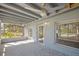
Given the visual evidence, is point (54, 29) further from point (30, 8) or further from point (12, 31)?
point (12, 31)

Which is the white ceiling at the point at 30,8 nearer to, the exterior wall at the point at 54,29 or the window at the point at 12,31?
the exterior wall at the point at 54,29

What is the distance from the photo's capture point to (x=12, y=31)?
1277 cm

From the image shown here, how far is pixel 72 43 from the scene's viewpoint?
5434 mm

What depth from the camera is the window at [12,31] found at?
11.9m

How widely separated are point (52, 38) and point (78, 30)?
6.67 feet

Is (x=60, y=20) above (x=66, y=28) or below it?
above

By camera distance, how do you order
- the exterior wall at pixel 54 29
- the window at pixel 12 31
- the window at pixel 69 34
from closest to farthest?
1. the exterior wall at pixel 54 29
2. the window at pixel 69 34
3. the window at pixel 12 31

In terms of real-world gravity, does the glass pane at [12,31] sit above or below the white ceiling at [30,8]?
below

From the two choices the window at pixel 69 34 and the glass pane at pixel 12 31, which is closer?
the window at pixel 69 34

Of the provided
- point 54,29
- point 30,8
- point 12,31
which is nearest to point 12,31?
point 12,31

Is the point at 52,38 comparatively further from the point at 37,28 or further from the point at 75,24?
the point at 37,28

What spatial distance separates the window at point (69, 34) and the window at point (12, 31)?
6.79 meters

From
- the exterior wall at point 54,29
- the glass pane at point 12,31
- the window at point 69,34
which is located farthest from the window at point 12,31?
the window at point 69,34

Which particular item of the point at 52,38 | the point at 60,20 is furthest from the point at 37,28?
the point at 60,20
